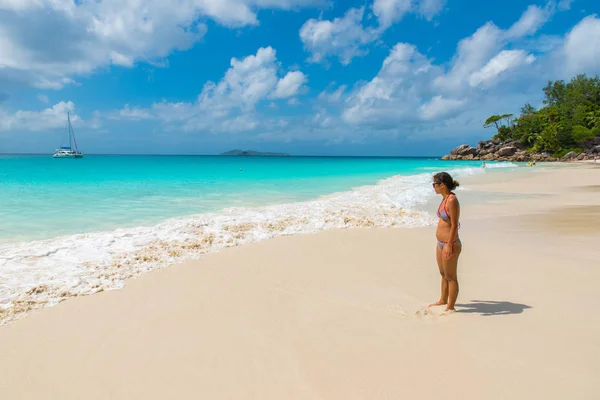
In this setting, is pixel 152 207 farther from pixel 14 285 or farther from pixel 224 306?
pixel 224 306

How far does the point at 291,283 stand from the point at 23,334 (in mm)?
3451

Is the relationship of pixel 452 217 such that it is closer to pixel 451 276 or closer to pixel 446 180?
pixel 446 180

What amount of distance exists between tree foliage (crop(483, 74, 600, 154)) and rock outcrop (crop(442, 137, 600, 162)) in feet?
5.63

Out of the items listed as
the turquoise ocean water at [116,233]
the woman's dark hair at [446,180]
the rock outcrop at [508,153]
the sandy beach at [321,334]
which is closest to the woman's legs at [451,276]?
the sandy beach at [321,334]

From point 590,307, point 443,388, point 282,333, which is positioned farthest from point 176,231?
point 590,307

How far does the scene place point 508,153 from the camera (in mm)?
81812

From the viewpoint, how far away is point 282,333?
12.4 ft

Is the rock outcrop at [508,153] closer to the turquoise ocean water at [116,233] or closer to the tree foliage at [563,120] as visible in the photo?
the tree foliage at [563,120]

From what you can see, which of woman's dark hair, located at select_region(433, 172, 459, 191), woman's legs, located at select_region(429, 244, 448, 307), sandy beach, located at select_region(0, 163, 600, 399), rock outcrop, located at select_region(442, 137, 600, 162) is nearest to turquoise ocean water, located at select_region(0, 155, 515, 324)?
sandy beach, located at select_region(0, 163, 600, 399)

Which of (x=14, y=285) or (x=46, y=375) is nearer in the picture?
(x=46, y=375)

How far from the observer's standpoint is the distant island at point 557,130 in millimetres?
67188

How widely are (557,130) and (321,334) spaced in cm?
8921

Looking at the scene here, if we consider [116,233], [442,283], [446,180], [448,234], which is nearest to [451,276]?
[442,283]

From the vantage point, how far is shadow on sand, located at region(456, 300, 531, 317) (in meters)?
4.18
